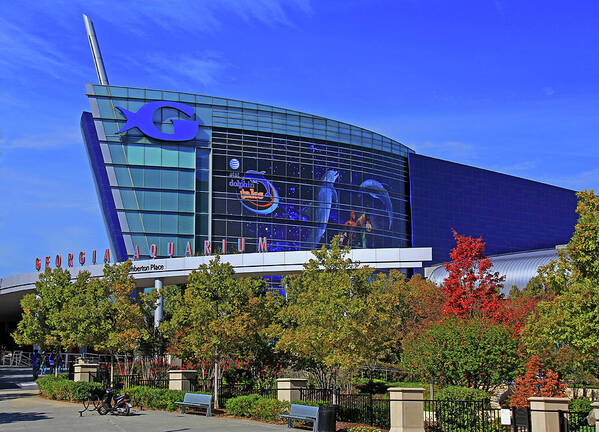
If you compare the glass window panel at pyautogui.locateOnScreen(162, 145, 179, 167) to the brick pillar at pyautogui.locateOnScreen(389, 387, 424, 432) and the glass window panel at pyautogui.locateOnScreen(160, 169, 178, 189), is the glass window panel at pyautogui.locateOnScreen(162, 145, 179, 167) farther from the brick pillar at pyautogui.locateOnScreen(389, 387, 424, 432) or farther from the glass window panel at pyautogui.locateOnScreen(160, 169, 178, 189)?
the brick pillar at pyautogui.locateOnScreen(389, 387, 424, 432)

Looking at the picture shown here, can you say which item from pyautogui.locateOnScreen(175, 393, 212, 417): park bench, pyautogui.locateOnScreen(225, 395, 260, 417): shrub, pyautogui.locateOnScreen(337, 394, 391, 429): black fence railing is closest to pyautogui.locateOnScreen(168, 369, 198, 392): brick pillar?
pyautogui.locateOnScreen(175, 393, 212, 417): park bench

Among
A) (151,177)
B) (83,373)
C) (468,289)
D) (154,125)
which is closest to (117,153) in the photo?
(151,177)

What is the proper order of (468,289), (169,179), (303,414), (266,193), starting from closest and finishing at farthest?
(303,414)
(468,289)
(169,179)
(266,193)

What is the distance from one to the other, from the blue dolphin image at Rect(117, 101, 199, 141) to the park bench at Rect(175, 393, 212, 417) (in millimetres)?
47905

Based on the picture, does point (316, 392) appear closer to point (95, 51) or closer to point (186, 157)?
point (186, 157)

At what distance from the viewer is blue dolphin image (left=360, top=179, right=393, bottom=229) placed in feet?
257

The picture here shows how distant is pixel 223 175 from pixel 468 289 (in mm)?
39192

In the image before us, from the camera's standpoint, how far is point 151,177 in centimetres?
7012

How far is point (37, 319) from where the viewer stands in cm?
4044

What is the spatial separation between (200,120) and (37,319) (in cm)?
3684

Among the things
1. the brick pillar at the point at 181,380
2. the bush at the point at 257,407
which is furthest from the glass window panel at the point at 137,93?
the bush at the point at 257,407

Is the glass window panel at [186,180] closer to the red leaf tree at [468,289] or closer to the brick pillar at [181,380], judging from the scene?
the red leaf tree at [468,289]

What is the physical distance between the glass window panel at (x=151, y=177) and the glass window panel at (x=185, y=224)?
4.34m

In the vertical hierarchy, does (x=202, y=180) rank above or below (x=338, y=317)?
above
